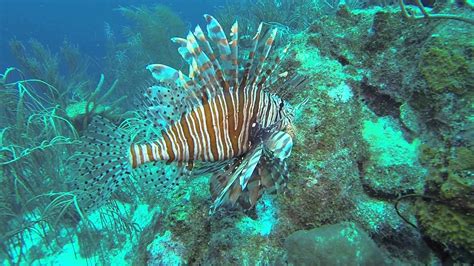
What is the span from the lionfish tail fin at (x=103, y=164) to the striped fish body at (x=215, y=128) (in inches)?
5.6

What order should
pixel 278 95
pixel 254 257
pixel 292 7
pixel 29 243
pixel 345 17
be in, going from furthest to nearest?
pixel 292 7, pixel 29 243, pixel 345 17, pixel 278 95, pixel 254 257

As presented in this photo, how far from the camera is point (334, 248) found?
2176 millimetres

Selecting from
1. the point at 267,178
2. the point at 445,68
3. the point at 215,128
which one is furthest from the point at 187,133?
the point at 445,68

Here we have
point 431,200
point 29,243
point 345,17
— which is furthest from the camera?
point 29,243

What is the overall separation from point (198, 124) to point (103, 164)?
867 millimetres

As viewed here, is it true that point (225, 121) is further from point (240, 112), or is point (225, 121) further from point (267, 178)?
point (267, 178)

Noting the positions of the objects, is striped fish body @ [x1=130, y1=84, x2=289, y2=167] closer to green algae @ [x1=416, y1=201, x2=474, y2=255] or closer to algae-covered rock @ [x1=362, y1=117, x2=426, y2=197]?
algae-covered rock @ [x1=362, y1=117, x2=426, y2=197]

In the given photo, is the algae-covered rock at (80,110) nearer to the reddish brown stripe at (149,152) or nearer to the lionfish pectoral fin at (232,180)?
the reddish brown stripe at (149,152)

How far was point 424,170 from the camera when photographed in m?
2.73

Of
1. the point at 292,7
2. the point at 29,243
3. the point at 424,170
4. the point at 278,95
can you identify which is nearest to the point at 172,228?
the point at 278,95

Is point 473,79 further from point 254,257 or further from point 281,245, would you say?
point 254,257

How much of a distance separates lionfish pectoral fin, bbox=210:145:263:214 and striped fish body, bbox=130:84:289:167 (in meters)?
0.20

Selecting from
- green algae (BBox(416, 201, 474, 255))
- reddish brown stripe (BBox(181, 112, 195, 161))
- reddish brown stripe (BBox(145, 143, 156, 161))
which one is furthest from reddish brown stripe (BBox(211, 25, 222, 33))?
green algae (BBox(416, 201, 474, 255))

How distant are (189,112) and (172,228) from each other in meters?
1.05
